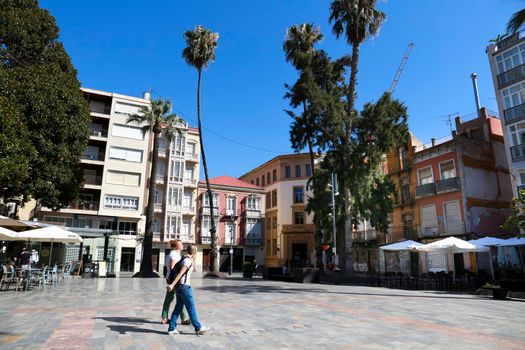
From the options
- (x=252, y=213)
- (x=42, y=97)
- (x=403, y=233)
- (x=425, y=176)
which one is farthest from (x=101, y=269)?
(x=252, y=213)

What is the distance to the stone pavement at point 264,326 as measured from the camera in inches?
247

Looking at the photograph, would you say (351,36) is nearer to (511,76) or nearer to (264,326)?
(511,76)

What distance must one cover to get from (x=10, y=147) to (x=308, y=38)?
2458 centimetres

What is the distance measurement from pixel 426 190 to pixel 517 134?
761 centimetres

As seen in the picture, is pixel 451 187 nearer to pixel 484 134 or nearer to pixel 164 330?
pixel 484 134

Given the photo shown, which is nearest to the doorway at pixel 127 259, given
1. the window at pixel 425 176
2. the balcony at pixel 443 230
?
the balcony at pixel 443 230

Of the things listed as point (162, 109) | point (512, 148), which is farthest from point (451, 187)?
point (162, 109)

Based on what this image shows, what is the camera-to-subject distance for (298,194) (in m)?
51.6

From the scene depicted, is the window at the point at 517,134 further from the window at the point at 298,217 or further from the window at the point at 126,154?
the window at the point at 126,154

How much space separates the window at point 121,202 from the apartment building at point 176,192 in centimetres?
299

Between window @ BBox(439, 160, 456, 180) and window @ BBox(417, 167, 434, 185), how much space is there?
38.9 inches

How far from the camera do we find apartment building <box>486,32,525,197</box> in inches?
1032

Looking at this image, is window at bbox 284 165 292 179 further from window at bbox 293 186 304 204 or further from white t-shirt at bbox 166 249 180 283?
white t-shirt at bbox 166 249 180 283

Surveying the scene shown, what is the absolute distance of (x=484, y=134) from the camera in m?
31.9
